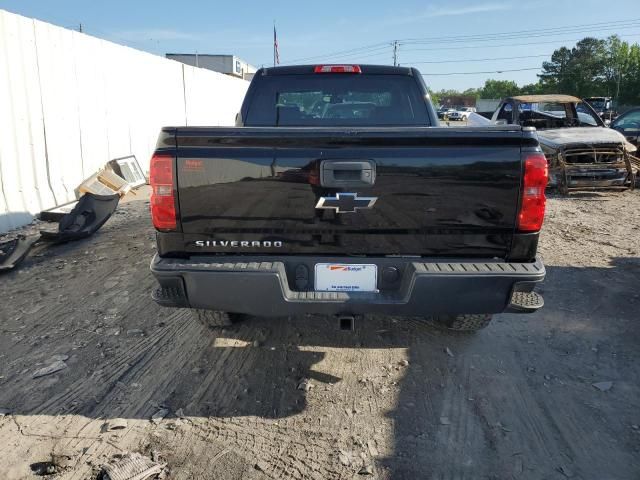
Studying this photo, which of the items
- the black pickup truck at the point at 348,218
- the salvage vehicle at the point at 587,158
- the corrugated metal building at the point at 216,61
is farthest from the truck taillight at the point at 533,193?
the corrugated metal building at the point at 216,61

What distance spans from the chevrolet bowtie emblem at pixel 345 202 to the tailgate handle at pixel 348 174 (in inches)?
2.4

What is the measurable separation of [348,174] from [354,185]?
7 cm

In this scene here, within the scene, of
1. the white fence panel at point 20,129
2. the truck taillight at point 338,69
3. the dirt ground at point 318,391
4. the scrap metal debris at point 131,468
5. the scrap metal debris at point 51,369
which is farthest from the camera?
the white fence panel at point 20,129

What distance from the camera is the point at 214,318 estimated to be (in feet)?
12.0

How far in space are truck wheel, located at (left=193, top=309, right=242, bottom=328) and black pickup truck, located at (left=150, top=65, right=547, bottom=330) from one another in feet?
2.60

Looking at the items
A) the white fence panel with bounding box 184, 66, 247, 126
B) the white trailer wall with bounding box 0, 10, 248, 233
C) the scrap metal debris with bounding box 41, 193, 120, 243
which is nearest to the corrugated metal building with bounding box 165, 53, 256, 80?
the white fence panel with bounding box 184, 66, 247, 126

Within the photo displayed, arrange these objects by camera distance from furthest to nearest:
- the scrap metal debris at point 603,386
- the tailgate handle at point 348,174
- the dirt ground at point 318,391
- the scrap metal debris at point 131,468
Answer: the scrap metal debris at point 603,386
the tailgate handle at point 348,174
the dirt ground at point 318,391
the scrap metal debris at point 131,468

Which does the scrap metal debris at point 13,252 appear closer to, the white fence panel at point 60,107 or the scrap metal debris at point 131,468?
the white fence panel at point 60,107

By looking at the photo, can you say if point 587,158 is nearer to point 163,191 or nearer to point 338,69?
point 338,69

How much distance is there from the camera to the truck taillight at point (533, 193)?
103 inches

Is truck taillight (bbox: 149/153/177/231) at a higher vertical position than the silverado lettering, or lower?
higher

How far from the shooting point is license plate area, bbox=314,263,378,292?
2742mm

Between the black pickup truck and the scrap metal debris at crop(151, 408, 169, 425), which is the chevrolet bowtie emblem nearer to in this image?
the black pickup truck

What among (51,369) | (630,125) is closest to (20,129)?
(51,369)
